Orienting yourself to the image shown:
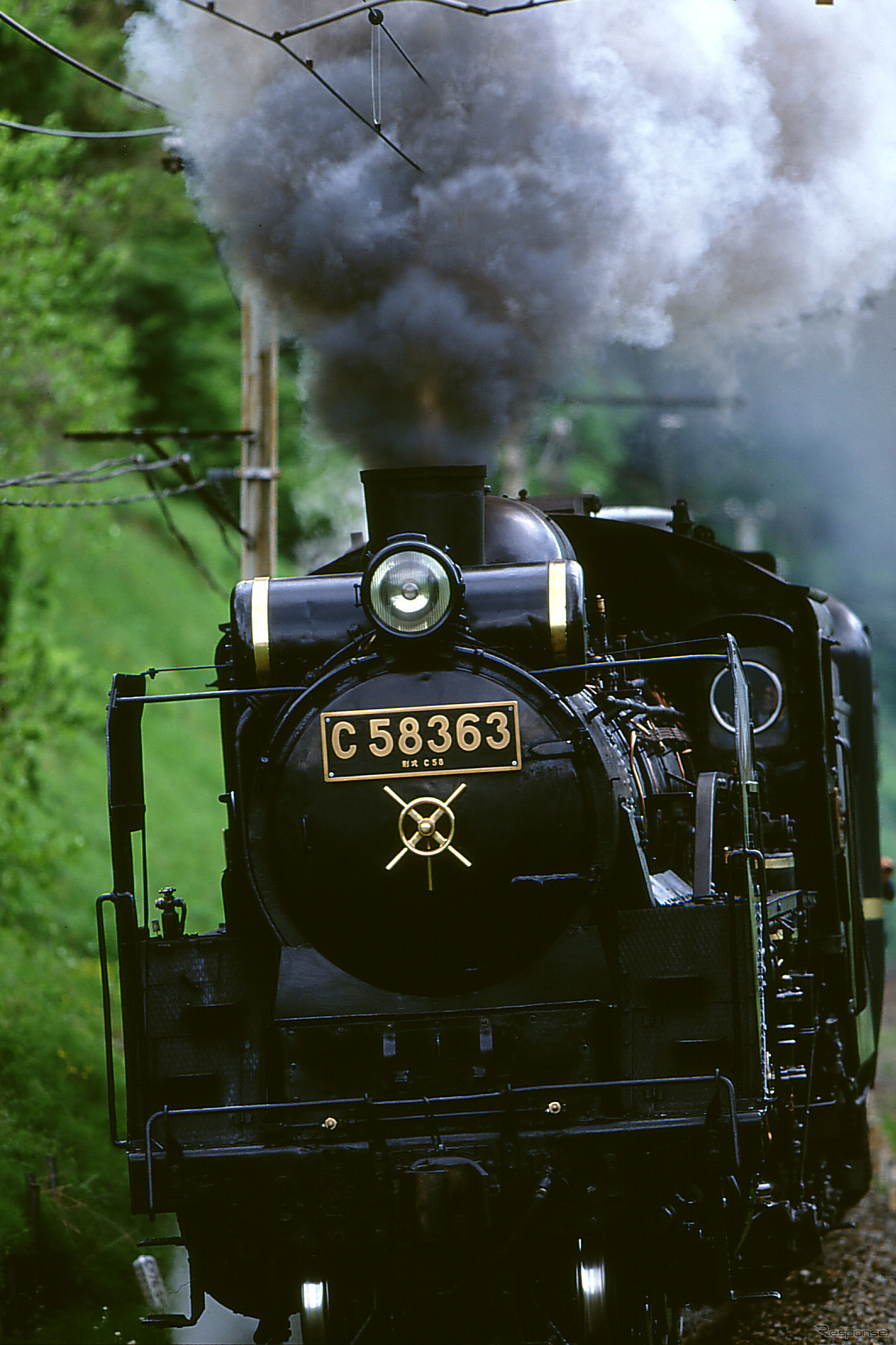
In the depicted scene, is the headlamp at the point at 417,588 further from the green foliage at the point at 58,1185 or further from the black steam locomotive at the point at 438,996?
the green foliage at the point at 58,1185

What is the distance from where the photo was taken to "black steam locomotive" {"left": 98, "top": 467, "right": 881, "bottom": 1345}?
493 cm

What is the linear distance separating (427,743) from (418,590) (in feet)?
1.68

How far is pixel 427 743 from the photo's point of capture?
5105 mm

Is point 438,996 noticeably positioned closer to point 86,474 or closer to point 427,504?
point 427,504

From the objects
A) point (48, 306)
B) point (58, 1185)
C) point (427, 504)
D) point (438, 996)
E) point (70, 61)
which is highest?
point (48, 306)

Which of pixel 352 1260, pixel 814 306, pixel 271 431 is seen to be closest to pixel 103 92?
pixel 271 431

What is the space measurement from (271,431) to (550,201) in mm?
5197

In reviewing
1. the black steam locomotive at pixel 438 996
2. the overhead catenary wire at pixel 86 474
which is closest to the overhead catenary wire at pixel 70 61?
the overhead catenary wire at pixel 86 474

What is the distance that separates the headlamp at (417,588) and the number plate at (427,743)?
0.92ft

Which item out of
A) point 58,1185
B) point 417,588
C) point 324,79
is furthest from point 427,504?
point 58,1185

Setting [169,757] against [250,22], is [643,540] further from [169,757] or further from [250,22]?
[169,757]

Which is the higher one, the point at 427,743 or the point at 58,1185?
the point at 427,743

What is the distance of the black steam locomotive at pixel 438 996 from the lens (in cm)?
493

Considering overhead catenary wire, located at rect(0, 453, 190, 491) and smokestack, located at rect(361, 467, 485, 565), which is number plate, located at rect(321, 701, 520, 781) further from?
overhead catenary wire, located at rect(0, 453, 190, 491)
